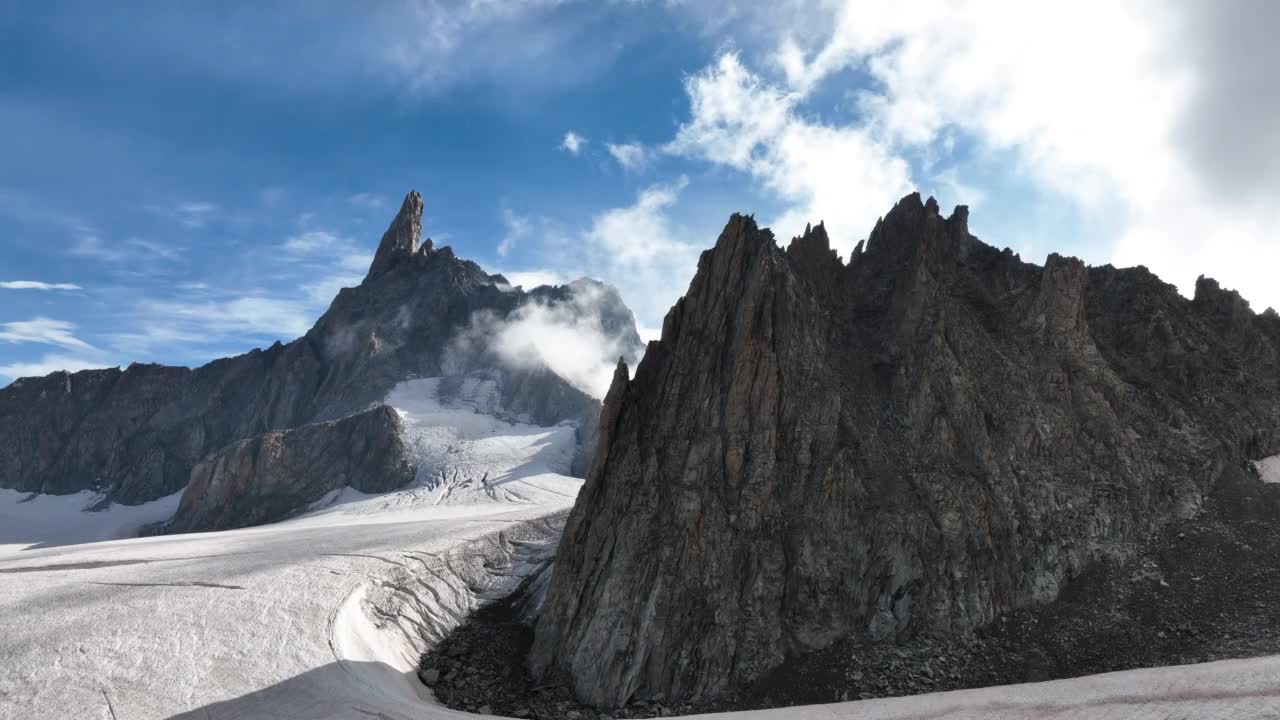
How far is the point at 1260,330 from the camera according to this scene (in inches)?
1683

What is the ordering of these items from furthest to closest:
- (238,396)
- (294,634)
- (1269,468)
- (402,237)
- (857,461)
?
1. (402,237)
2. (238,396)
3. (1269,468)
4. (857,461)
5. (294,634)

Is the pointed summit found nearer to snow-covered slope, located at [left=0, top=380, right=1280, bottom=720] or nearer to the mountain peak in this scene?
the mountain peak

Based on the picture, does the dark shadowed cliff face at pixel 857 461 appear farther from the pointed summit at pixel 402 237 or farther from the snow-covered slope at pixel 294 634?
the pointed summit at pixel 402 237

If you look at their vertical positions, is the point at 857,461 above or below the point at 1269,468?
below

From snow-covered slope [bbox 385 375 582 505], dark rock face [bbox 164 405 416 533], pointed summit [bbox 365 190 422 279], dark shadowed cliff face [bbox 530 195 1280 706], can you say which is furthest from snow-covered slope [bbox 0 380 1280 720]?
pointed summit [bbox 365 190 422 279]

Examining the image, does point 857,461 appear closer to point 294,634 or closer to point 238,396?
point 294,634

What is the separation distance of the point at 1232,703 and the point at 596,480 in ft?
76.3

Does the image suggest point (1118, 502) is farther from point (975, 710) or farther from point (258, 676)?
point (258, 676)

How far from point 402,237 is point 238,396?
159 feet

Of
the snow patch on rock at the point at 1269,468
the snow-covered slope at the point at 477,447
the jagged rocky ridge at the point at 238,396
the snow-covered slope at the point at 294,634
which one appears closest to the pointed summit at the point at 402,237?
the jagged rocky ridge at the point at 238,396

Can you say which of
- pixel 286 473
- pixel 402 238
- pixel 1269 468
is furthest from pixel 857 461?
pixel 402 238

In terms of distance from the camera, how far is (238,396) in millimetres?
118688

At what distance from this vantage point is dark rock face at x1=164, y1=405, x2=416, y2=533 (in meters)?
79.1

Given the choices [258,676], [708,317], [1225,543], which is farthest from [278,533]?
[1225,543]
